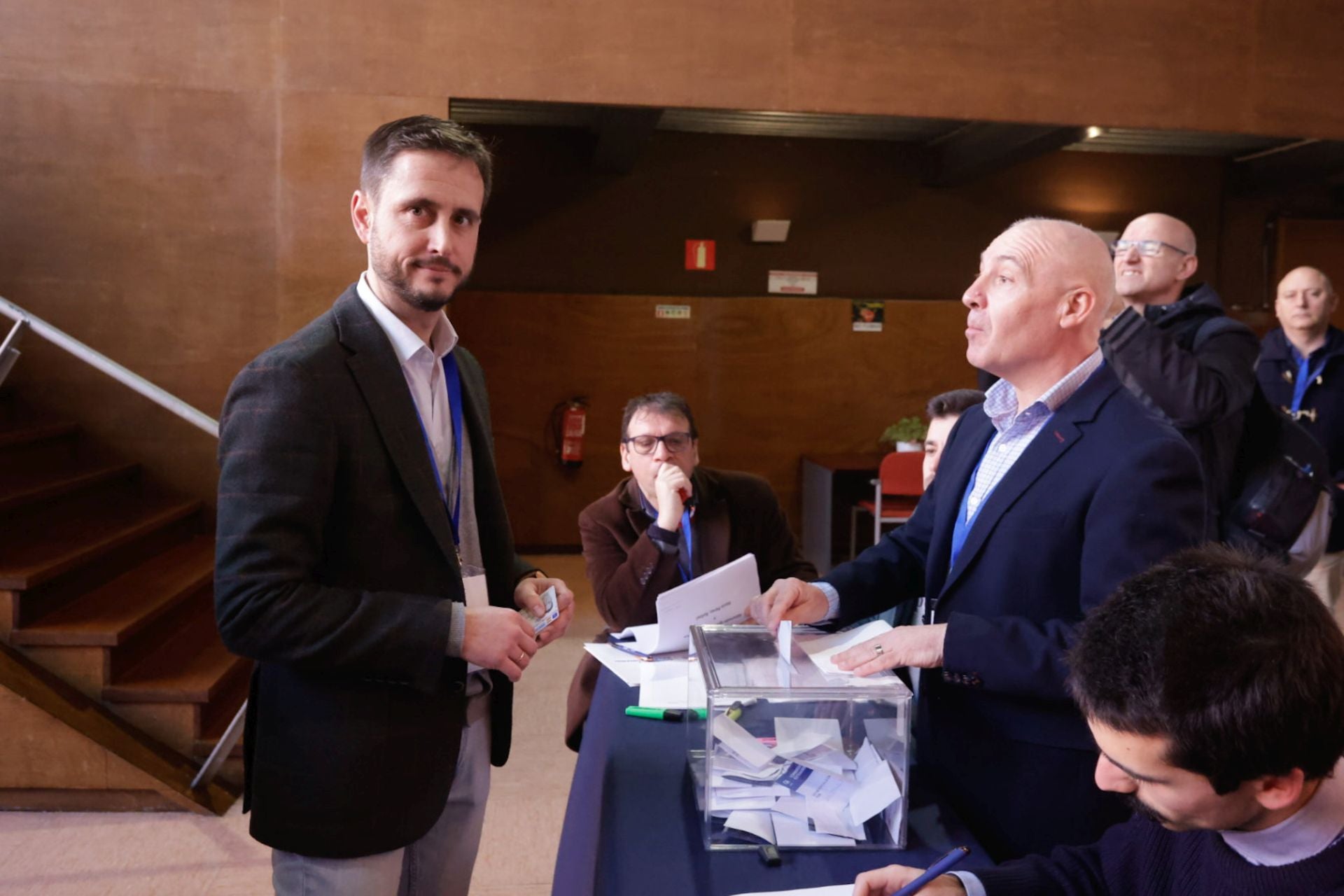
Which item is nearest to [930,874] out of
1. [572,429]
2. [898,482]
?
[898,482]

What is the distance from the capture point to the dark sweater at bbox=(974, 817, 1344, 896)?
0.94 metres

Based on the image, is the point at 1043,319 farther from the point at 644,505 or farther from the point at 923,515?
the point at 644,505

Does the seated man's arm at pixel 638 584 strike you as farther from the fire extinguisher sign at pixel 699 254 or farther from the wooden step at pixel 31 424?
the fire extinguisher sign at pixel 699 254

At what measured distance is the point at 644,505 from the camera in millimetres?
2934

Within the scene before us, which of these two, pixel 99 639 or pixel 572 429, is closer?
pixel 99 639

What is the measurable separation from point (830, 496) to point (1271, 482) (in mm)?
4373

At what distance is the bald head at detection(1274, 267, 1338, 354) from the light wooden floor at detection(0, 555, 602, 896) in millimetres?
3601

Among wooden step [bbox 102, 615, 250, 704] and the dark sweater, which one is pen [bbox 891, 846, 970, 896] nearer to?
the dark sweater

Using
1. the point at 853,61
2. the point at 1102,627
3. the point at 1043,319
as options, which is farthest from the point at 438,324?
the point at 853,61

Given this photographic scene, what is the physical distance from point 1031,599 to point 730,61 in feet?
13.1

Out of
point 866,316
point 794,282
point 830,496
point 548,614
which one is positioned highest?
point 794,282

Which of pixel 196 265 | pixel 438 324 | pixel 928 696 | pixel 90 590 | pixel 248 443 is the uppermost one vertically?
pixel 196 265

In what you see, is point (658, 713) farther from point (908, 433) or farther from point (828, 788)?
point (908, 433)

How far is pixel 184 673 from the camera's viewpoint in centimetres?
355
